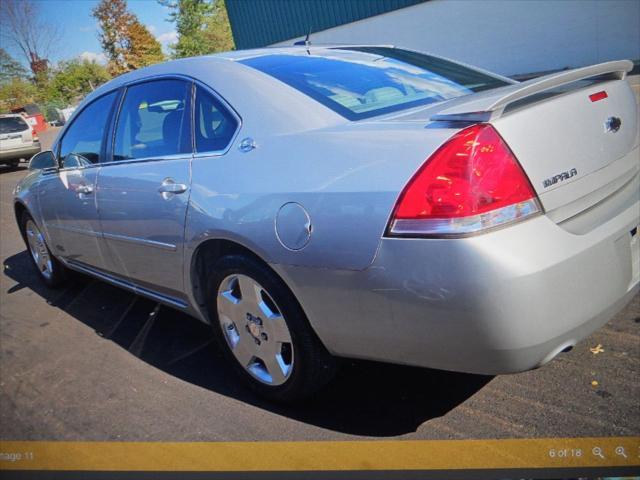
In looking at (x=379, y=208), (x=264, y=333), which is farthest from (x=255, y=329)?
(x=379, y=208)

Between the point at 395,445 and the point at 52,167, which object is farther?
the point at 52,167

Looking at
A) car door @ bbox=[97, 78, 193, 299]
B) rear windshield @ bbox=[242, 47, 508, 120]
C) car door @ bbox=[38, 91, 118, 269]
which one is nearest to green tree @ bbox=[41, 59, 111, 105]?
car door @ bbox=[38, 91, 118, 269]

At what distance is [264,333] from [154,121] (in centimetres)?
140

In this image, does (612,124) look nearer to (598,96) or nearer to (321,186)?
(598,96)

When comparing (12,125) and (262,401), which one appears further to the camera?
(12,125)

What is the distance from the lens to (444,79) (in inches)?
105

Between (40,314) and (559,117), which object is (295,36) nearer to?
(40,314)

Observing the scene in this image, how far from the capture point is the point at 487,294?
64.4 inches

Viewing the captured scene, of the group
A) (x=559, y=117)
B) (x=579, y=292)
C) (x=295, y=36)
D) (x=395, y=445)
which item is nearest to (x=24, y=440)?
(x=395, y=445)

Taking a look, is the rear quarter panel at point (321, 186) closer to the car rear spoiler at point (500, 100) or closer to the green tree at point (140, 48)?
the car rear spoiler at point (500, 100)

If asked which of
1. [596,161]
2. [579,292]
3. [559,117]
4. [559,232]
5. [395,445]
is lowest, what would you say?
[395,445]

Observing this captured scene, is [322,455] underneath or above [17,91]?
underneath

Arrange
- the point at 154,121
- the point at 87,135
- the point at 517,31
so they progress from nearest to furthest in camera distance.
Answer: the point at 154,121 < the point at 87,135 < the point at 517,31

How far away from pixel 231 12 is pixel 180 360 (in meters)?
20.0
